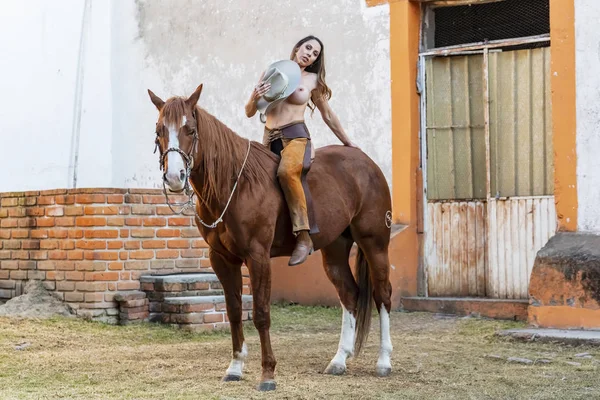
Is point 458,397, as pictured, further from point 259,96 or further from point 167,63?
point 167,63

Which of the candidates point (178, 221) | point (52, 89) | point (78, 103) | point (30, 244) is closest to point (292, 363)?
point (178, 221)

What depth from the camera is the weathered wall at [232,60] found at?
33.5 feet

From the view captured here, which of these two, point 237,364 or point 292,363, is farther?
point 292,363

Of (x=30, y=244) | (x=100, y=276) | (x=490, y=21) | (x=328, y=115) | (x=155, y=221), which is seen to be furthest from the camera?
(x=490, y=21)

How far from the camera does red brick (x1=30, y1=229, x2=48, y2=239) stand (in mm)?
9042

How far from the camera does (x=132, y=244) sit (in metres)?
8.73

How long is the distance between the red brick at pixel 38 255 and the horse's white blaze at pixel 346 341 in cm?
354

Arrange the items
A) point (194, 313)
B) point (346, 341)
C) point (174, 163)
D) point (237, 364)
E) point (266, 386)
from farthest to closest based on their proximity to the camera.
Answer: point (194, 313)
point (346, 341)
point (237, 364)
point (266, 386)
point (174, 163)

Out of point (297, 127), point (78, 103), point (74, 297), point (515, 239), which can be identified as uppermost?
point (78, 103)

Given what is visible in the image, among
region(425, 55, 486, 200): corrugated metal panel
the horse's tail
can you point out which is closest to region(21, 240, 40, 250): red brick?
the horse's tail

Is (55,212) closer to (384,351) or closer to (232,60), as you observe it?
(232,60)

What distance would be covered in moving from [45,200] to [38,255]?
1.78 feet

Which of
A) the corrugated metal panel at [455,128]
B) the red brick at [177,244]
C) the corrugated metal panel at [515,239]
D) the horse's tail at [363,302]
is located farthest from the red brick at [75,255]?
the corrugated metal panel at [515,239]

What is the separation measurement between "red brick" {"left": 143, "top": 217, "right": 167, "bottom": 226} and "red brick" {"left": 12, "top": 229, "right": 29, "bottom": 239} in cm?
132
